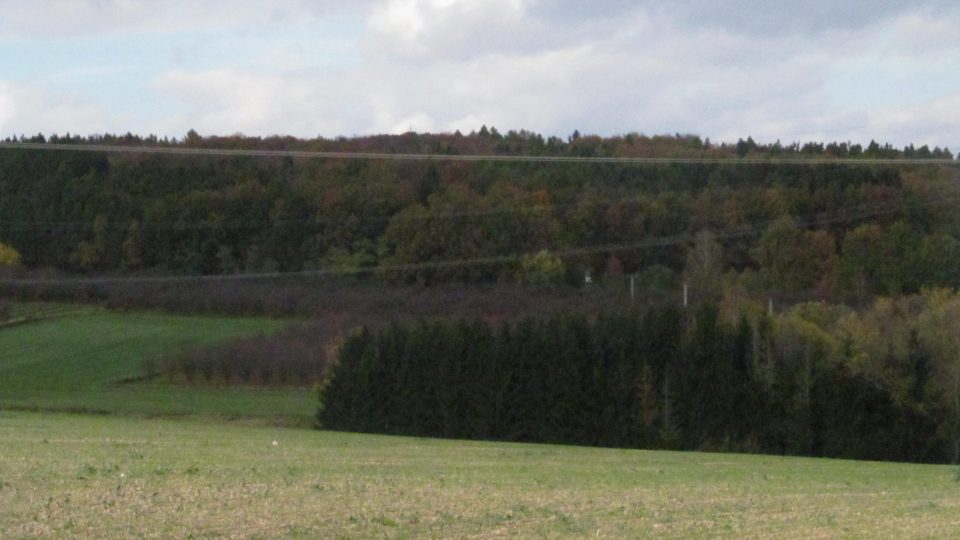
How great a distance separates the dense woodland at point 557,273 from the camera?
165 feet

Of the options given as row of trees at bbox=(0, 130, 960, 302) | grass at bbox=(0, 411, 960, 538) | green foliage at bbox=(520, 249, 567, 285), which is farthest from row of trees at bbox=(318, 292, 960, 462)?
grass at bbox=(0, 411, 960, 538)

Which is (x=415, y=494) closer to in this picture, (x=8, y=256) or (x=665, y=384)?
(x=665, y=384)

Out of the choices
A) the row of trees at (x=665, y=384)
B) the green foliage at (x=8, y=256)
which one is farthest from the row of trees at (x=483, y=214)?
the row of trees at (x=665, y=384)

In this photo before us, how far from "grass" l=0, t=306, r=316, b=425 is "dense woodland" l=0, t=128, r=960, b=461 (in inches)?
56.0

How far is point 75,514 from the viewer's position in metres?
12.0

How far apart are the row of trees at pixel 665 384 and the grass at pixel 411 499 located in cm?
2608

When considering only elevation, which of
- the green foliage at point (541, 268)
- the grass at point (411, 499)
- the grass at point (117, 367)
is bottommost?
the grass at point (117, 367)

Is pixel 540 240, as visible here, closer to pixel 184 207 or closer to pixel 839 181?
pixel 839 181

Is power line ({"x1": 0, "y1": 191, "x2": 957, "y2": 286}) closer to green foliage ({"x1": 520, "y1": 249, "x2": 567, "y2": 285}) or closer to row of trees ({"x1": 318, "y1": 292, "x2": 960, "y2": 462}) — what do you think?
green foliage ({"x1": 520, "y1": 249, "x2": 567, "y2": 285})

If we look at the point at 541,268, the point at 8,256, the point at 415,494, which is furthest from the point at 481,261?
the point at 415,494

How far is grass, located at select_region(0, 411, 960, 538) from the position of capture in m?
11.9

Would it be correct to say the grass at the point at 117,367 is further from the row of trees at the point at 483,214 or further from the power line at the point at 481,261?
the row of trees at the point at 483,214

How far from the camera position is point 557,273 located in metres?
67.5

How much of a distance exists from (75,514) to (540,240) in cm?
5579
